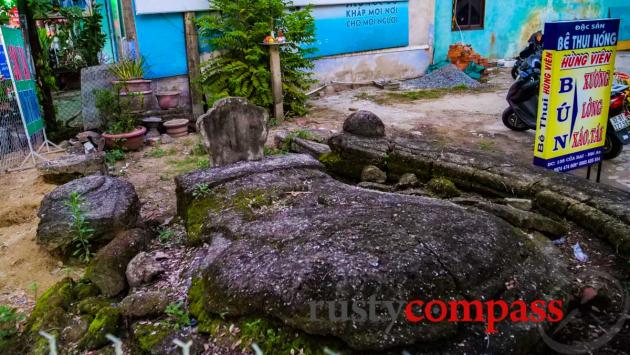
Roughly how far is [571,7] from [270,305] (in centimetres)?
1569

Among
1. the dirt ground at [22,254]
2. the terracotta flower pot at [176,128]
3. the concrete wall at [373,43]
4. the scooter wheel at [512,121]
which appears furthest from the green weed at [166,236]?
the scooter wheel at [512,121]

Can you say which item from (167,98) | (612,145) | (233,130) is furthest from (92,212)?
(612,145)

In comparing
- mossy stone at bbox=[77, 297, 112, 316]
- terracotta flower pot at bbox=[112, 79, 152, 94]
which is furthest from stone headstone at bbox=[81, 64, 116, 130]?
mossy stone at bbox=[77, 297, 112, 316]

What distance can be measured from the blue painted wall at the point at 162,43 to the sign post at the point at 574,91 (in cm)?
603

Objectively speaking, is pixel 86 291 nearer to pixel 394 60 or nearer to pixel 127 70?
pixel 127 70

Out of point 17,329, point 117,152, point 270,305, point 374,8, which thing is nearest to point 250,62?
point 117,152

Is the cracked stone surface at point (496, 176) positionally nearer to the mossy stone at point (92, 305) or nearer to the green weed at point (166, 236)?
the green weed at point (166, 236)

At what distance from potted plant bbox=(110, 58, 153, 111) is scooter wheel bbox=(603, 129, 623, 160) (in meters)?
6.37

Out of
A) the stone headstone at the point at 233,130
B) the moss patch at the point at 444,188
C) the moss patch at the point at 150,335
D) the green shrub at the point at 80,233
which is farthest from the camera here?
the stone headstone at the point at 233,130

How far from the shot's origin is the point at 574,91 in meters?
3.75

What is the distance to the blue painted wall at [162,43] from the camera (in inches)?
295

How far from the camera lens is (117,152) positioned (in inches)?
251

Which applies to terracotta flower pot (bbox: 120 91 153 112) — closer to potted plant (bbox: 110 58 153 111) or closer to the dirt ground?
potted plant (bbox: 110 58 153 111)

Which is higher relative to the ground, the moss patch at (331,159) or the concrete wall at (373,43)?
the concrete wall at (373,43)
